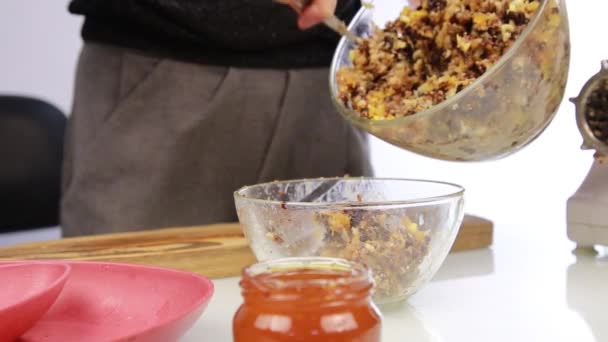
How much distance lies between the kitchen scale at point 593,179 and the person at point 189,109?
1.71 ft

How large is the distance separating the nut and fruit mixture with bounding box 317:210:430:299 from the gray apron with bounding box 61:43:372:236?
658 mm

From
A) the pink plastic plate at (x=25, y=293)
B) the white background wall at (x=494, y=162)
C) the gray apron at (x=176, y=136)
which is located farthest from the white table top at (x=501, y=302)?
the gray apron at (x=176, y=136)

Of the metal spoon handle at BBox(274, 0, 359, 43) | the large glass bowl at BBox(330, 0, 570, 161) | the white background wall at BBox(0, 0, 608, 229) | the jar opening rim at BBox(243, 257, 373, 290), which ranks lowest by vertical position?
the white background wall at BBox(0, 0, 608, 229)

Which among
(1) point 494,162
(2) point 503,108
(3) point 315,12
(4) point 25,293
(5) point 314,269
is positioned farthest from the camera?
(1) point 494,162

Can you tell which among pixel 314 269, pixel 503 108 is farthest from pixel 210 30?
pixel 314 269

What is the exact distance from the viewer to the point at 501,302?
74cm

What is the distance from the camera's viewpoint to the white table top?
25.5 inches

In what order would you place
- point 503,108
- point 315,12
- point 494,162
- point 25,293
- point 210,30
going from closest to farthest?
point 25,293
point 503,108
point 315,12
point 210,30
point 494,162

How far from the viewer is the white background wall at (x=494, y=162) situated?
5.57ft

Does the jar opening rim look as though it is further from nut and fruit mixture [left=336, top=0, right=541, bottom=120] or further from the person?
the person

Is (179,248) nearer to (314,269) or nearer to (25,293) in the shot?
(25,293)

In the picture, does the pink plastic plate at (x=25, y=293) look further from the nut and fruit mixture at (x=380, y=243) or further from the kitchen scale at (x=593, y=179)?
the kitchen scale at (x=593, y=179)

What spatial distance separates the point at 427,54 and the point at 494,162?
127 cm

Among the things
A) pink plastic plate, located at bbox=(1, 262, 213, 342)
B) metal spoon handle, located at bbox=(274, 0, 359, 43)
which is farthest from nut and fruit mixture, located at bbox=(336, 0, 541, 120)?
pink plastic plate, located at bbox=(1, 262, 213, 342)
